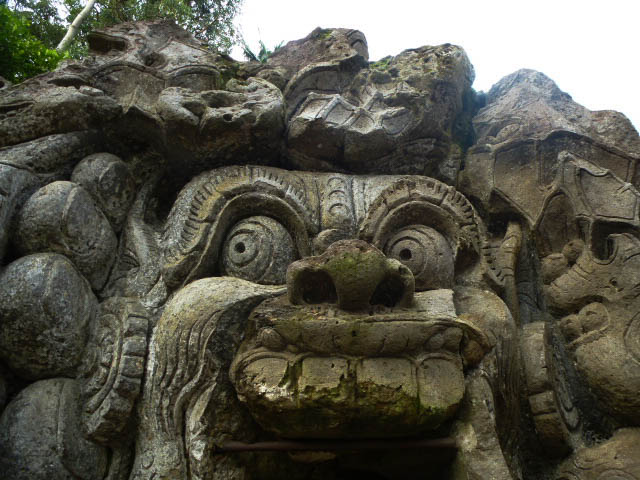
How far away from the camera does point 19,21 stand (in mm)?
6113

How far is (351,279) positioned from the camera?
81.2 inches

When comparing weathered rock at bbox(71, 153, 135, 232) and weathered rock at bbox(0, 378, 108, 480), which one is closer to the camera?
weathered rock at bbox(0, 378, 108, 480)

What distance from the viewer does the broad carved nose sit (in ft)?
6.82

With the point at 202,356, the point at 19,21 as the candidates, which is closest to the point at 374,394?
the point at 202,356

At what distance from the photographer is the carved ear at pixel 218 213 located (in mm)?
2652

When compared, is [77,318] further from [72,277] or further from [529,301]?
[529,301]

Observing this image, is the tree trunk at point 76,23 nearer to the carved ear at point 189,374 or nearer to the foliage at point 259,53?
the foliage at point 259,53

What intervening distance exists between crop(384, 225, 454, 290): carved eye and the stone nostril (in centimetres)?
55

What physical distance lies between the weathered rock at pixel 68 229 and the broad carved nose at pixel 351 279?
1039 mm

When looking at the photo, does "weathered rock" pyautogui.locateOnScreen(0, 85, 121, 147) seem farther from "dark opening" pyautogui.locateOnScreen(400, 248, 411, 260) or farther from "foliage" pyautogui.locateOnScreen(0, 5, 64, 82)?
"foliage" pyautogui.locateOnScreen(0, 5, 64, 82)

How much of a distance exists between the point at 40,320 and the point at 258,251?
0.96m

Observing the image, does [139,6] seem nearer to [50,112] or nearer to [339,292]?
[50,112]

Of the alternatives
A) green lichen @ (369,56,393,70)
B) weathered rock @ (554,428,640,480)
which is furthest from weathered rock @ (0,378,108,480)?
green lichen @ (369,56,393,70)

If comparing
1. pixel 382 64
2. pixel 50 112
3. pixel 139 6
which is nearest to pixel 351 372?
pixel 50 112
